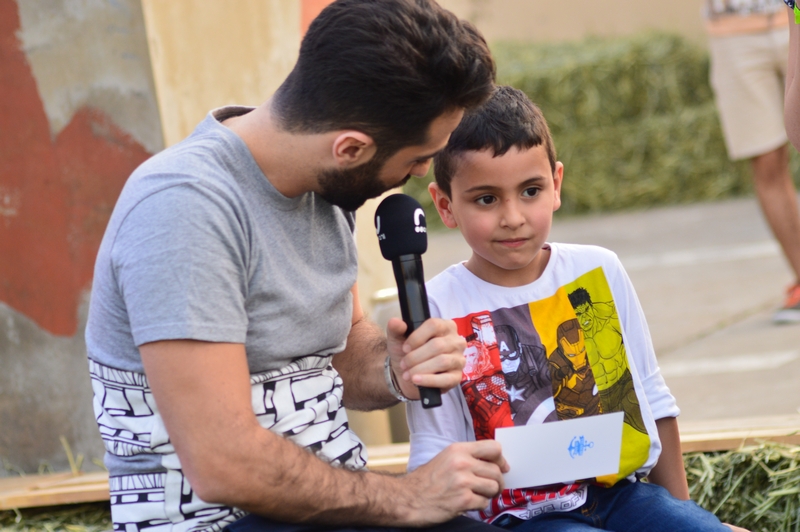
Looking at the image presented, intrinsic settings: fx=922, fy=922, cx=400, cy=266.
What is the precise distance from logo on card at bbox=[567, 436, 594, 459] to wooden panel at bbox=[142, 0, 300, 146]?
1634 mm

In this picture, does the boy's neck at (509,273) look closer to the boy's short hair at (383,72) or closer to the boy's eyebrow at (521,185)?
the boy's eyebrow at (521,185)

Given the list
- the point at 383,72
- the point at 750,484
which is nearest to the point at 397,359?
the point at 383,72

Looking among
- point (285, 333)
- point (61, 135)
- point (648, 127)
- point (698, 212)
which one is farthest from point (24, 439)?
point (648, 127)

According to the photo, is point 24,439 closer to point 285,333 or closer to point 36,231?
point 36,231

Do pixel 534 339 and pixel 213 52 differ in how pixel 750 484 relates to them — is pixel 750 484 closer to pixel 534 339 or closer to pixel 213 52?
pixel 534 339

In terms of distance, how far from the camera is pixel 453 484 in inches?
67.1

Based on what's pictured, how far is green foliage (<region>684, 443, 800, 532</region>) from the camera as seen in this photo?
2.39 meters

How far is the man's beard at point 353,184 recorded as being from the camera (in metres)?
1.77

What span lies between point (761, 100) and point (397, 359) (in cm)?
328

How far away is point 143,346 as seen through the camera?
1.55 metres

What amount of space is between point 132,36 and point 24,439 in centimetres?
135

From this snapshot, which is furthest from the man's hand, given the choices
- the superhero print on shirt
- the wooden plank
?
the wooden plank

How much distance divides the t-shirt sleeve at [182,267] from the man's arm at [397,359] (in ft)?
1.05

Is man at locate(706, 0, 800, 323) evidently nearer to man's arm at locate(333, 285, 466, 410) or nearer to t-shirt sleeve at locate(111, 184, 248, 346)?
man's arm at locate(333, 285, 466, 410)
